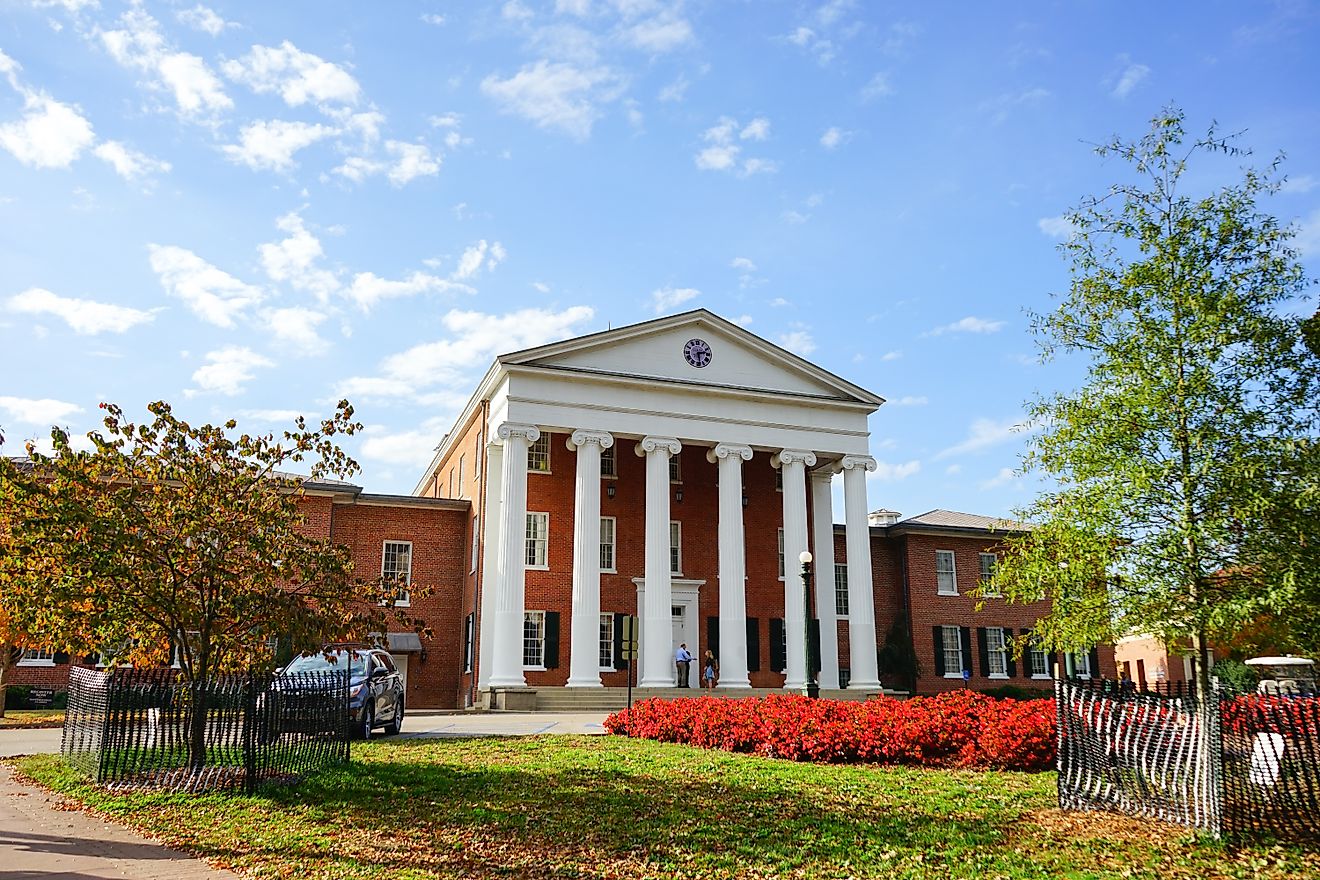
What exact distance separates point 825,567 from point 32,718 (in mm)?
25942

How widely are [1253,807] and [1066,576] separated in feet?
23.6

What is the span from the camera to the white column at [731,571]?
35.6 m

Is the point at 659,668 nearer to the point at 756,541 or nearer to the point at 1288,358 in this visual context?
the point at 756,541

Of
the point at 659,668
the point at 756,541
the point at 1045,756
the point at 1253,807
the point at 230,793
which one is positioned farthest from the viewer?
the point at 756,541

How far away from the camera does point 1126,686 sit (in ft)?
47.8

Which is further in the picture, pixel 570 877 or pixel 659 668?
pixel 659 668

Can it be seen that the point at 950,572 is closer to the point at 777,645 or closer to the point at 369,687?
the point at 777,645

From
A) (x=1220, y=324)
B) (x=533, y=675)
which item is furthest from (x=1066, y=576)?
(x=533, y=675)

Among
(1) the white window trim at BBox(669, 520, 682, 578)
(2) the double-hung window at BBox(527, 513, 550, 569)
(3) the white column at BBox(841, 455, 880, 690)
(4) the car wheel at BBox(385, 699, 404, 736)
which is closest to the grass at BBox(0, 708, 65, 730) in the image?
(4) the car wheel at BBox(385, 699, 404, 736)

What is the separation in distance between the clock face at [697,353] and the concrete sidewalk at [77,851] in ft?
92.8

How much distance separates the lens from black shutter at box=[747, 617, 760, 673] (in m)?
38.7

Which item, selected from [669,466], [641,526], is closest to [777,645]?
[641,526]

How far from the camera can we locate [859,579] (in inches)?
1496

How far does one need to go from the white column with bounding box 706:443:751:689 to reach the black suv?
54.4ft
